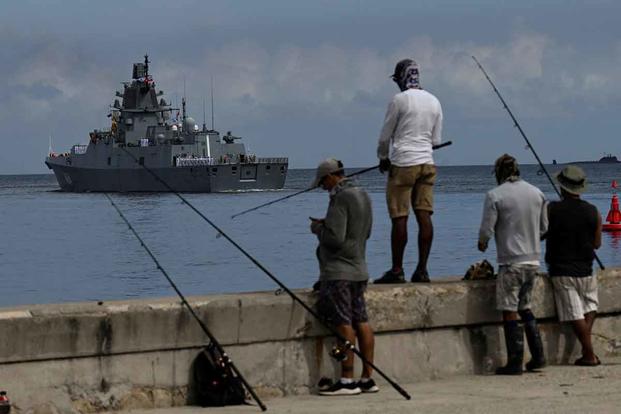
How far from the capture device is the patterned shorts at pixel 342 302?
7.37 meters

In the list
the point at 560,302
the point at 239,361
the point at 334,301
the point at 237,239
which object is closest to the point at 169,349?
the point at 239,361

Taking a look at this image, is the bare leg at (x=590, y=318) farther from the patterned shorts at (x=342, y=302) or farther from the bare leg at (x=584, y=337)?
the patterned shorts at (x=342, y=302)

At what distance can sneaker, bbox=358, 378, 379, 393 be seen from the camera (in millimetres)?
7527

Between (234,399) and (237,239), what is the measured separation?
34837 millimetres

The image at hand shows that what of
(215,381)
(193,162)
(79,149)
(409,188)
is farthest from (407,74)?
(79,149)

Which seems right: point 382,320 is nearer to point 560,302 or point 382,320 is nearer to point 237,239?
point 560,302

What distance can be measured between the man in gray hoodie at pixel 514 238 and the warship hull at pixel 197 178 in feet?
242

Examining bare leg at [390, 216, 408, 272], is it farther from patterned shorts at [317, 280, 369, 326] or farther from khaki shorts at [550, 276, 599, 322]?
khaki shorts at [550, 276, 599, 322]

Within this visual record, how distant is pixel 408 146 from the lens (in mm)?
8055

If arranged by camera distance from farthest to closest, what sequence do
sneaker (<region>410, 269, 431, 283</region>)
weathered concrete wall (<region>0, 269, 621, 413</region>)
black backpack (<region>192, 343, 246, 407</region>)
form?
sneaker (<region>410, 269, 431, 283</region>), black backpack (<region>192, 343, 246, 407</region>), weathered concrete wall (<region>0, 269, 621, 413</region>)

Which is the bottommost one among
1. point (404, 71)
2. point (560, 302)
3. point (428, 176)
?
point (560, 302)

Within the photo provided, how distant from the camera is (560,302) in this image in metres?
8.45

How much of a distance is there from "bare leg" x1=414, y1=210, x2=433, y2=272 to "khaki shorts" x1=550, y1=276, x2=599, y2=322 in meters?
0.88

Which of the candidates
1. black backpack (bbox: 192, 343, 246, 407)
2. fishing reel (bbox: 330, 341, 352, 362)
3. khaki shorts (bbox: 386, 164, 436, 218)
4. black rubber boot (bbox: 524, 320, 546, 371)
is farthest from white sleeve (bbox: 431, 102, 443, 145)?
black backpack (bbox: 192, 343, 246, 407)
